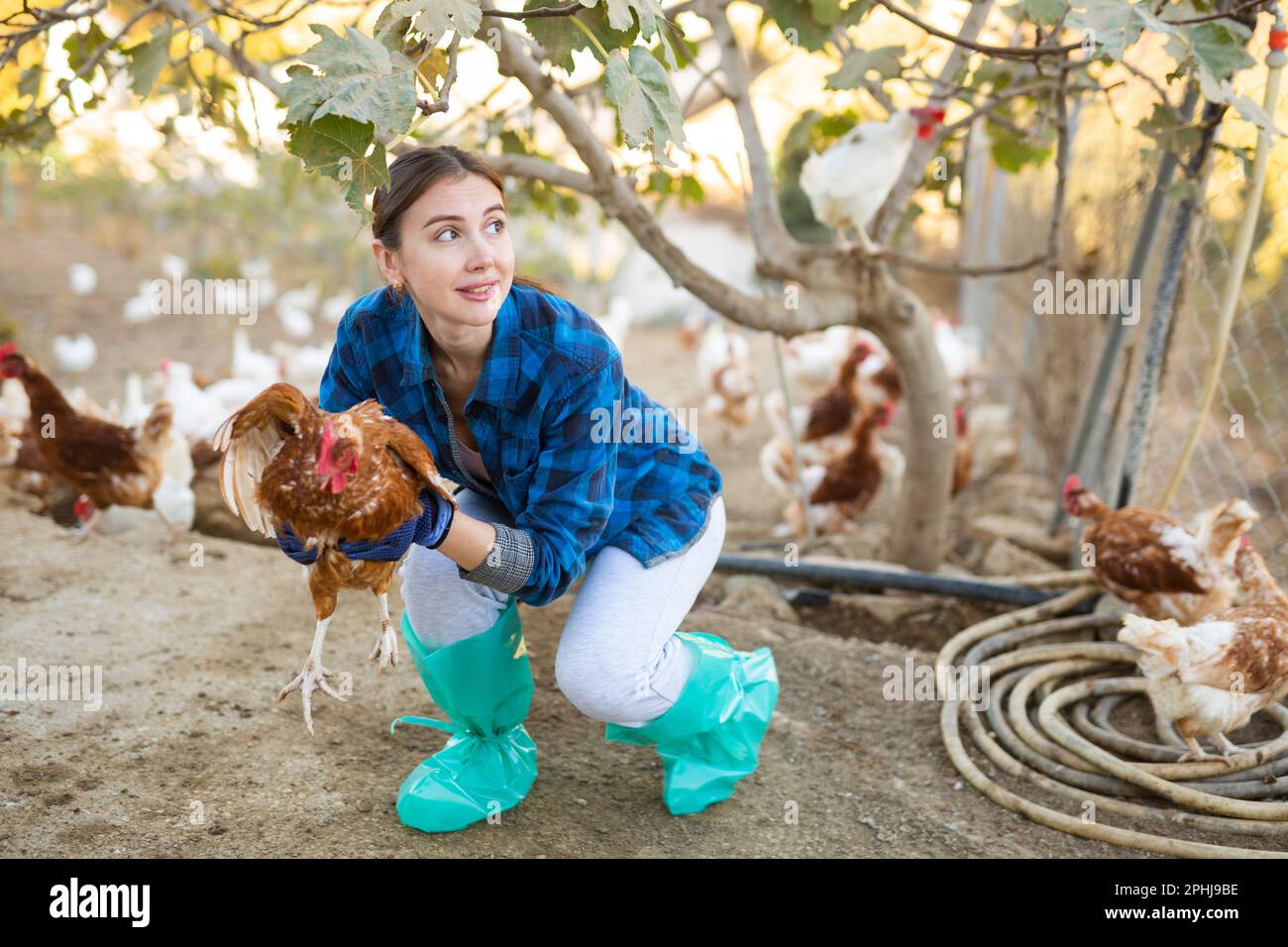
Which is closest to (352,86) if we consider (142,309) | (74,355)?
(74,355)

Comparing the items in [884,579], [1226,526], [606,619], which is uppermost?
[1226,526]

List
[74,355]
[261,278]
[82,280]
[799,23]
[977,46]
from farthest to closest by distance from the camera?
[261,278], [82,280], [74,355], [799,23], [977,46]

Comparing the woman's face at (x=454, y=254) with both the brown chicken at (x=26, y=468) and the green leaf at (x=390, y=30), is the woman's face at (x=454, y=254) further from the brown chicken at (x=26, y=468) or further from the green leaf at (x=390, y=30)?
the brown chicken at (x=26, y=468)

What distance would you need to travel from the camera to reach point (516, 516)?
203 cm

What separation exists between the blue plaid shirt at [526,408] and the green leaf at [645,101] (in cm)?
46

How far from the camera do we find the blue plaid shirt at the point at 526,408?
6.30ft

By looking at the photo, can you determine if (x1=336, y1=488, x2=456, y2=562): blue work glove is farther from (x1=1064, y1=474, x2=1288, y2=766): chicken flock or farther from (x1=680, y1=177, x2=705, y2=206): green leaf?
(x1=680, y1=177, x2=705, y2=206): green leaf

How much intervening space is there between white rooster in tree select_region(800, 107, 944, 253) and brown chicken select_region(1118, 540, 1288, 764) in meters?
1.52

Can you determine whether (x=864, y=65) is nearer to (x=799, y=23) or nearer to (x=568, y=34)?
(x=799, y=23)

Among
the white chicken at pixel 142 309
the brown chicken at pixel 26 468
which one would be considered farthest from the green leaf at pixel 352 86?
the white chicken at pixel 142 309

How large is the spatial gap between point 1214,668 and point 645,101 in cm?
178

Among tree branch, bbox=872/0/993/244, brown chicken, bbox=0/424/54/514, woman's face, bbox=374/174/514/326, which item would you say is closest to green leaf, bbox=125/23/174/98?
woman's face, bbox=374/174/514/326

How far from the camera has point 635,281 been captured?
1011 cm

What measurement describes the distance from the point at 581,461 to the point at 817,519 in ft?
8.51
